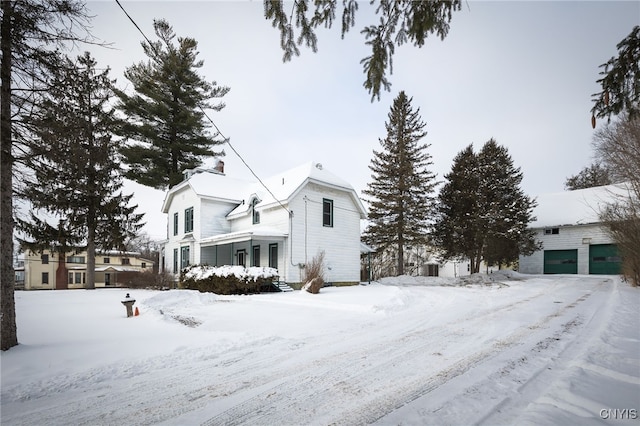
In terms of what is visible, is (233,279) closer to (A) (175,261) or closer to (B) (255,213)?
(B) (255,213)

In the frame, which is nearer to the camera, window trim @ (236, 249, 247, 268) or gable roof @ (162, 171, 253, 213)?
window trim @ (236, 249, 247, 268)

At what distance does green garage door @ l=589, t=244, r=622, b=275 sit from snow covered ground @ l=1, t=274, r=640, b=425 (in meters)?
24.0

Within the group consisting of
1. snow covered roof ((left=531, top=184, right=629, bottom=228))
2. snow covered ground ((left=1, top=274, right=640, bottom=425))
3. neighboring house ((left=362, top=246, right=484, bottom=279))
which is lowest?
neighboring house ((left=362, top=246, right=484, bottom=279))

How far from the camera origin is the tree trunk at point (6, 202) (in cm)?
543

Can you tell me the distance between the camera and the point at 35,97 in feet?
18.7

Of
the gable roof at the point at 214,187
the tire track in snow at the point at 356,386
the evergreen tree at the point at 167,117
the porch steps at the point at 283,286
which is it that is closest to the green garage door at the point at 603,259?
the porch steps at the point at 283,286

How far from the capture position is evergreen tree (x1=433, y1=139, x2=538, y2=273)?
25.7 m

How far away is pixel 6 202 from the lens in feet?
18.4

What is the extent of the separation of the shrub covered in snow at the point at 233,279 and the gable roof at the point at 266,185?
429 cm

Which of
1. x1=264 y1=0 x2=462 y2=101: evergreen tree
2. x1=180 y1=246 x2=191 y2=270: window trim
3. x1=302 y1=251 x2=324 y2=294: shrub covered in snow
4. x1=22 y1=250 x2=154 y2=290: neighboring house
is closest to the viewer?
x1=264 y1=0 x2=462 y2=101: evergreen tree

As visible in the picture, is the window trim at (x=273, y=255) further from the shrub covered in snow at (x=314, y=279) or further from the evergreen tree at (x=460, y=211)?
the evergreen tree at (x=460, y=211)

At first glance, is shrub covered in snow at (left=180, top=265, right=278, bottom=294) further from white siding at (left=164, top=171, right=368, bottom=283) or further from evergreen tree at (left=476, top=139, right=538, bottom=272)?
evergreen tree at (left=476, top=139, right=538, bottom=272)

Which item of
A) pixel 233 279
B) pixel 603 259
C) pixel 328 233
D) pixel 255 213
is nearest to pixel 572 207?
pixel 603 259

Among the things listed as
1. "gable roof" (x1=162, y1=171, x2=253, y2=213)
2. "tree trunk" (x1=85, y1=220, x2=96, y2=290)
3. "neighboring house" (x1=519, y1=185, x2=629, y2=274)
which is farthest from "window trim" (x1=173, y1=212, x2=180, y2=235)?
"neighboring house" (x1=519, y1=185, x2=629, y2=274)
